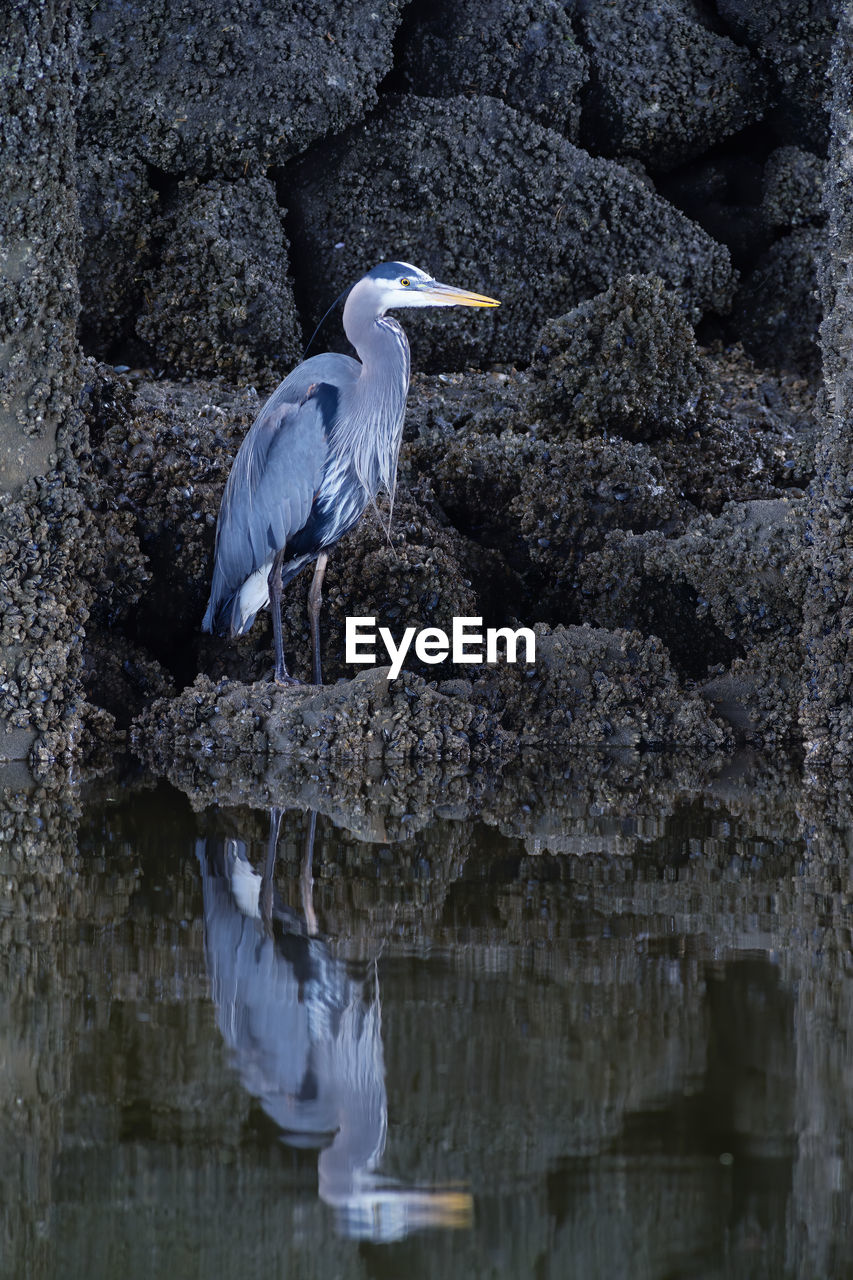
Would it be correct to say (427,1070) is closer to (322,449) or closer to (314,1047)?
(314,1047)

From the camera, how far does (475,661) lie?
241 inches

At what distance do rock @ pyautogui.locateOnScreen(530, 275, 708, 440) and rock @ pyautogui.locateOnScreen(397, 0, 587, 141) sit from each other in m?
2.47

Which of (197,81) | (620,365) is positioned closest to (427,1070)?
(620,365)

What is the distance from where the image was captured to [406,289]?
19.3ft

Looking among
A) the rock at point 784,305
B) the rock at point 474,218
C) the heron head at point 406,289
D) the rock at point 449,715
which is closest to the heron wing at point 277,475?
the heron head at point 406,289

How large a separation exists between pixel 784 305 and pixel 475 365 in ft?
7.23

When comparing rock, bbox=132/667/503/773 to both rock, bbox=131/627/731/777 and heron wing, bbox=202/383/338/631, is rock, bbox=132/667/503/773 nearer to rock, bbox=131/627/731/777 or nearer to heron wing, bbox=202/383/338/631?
rock, bbox=131/627/731/777

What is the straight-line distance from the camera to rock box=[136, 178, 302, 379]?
8.60 meters

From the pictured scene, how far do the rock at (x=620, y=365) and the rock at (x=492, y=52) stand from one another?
8.09 ft

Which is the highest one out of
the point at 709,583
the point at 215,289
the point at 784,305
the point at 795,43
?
the point at 795,43

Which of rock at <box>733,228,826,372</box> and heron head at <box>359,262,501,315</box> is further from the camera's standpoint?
rock at <box>733,228,826,372</box>

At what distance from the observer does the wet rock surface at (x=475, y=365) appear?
5.55 m

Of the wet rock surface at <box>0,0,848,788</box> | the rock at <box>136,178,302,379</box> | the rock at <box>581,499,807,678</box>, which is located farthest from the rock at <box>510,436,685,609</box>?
the rock at <box>136,178,302,379</box>

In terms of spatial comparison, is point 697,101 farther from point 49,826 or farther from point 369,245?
point 49,826
